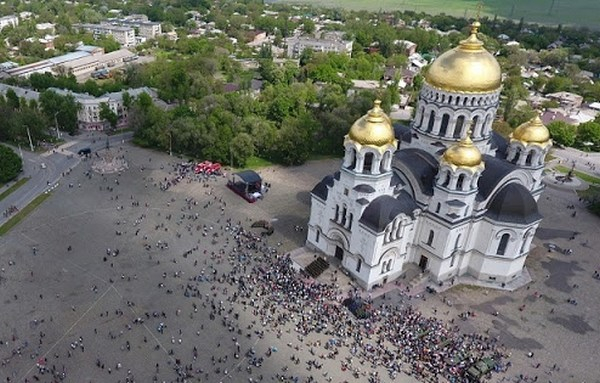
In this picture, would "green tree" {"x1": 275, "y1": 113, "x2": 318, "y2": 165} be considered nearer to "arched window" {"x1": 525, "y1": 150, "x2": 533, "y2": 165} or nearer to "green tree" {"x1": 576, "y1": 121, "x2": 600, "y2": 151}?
"arched window" {"x1": 525, "y1": 150, "x2": 533, "y2": 165}

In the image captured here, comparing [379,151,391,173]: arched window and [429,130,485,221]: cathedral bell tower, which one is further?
[379,151,391,173]: arched window

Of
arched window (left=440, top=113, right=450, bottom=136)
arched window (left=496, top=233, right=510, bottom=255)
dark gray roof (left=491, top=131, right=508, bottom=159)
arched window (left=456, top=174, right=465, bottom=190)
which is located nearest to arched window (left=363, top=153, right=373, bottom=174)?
arched window (left=456, top=174, right=465, bottom=190)

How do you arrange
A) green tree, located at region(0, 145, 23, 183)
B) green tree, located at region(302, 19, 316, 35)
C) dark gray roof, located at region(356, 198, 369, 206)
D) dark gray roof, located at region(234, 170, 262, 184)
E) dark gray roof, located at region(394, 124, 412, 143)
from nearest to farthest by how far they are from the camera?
dark gray roof, located at region(356, 198, 369, 206), dark gray roof, located at region(394, 124, 412, 143), dark gray roof, located at region(234, 170, 262, 184), green tree, located at region(0, 145, 23, 183), green tree, located at region(302, 19, 316, 35)

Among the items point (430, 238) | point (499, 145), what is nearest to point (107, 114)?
point (430, 238)

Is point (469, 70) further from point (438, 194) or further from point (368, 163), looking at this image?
point (368, 163)

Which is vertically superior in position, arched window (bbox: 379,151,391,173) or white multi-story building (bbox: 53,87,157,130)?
arched window (bbox: 379,151,391,173)
